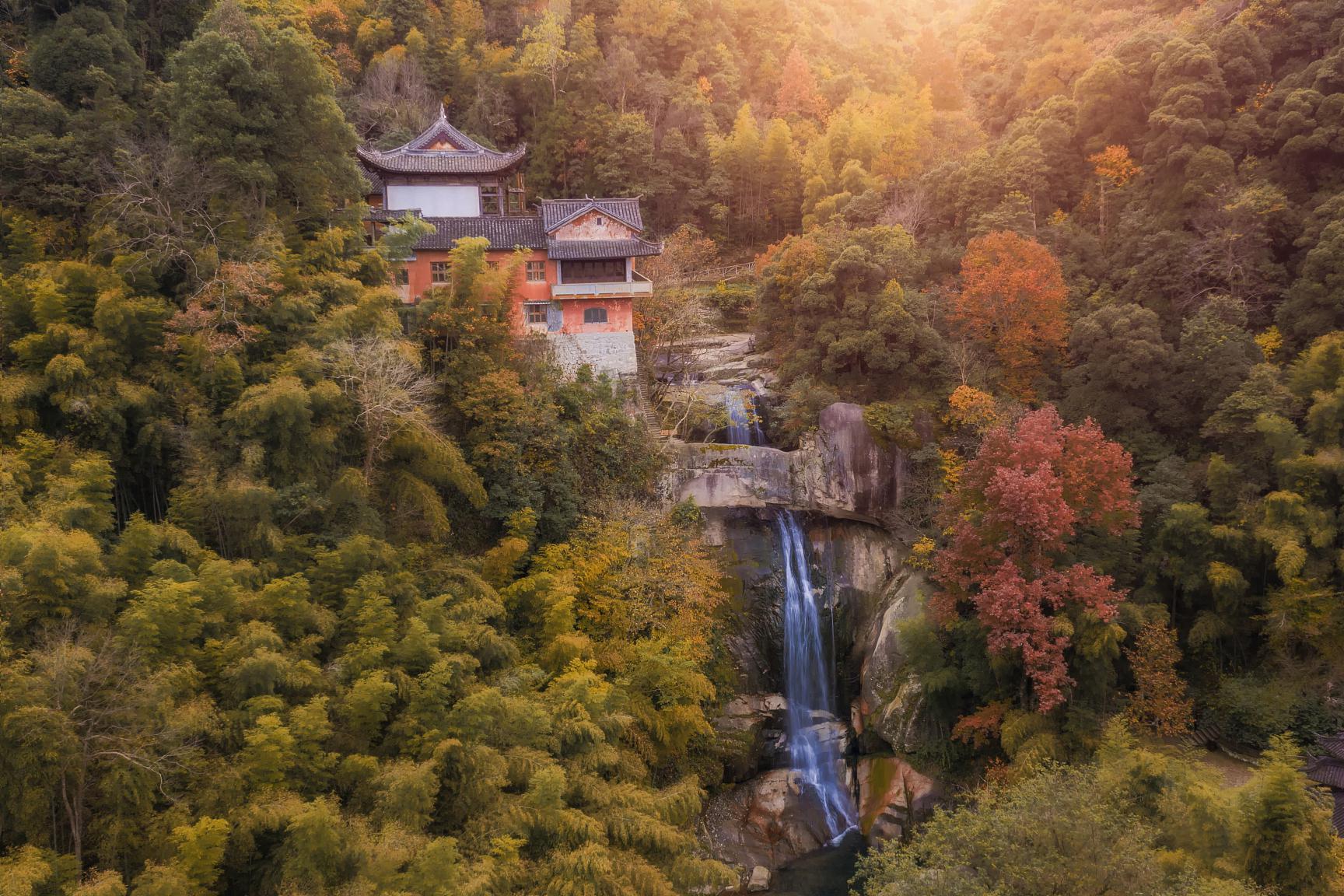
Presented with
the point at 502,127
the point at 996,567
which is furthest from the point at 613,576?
the point at 502,127

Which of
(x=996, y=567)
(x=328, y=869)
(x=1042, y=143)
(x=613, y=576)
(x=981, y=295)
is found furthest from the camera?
(x=1042, y=143)

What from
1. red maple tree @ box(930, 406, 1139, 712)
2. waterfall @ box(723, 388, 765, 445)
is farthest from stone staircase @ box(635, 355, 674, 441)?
red maple tree @ box(930, 406, 1139, 712)

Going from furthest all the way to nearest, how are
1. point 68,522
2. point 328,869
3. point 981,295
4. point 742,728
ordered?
point 981,295
point 742,728
point 68,522
point 328,869

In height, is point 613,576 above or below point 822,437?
below

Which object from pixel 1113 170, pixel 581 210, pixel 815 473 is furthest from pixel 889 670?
pixel 1113 170

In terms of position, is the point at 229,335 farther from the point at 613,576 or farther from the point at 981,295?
the point at 981,295

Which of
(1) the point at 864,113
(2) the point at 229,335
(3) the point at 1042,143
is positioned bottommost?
(2) the point at 229,335

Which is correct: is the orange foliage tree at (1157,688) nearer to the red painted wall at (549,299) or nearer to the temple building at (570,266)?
the temple building at (570,266)

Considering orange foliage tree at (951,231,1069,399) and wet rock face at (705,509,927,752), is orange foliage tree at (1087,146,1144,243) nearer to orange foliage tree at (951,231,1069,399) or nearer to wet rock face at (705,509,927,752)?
orange foliage tree at (951,231,1069,399)
